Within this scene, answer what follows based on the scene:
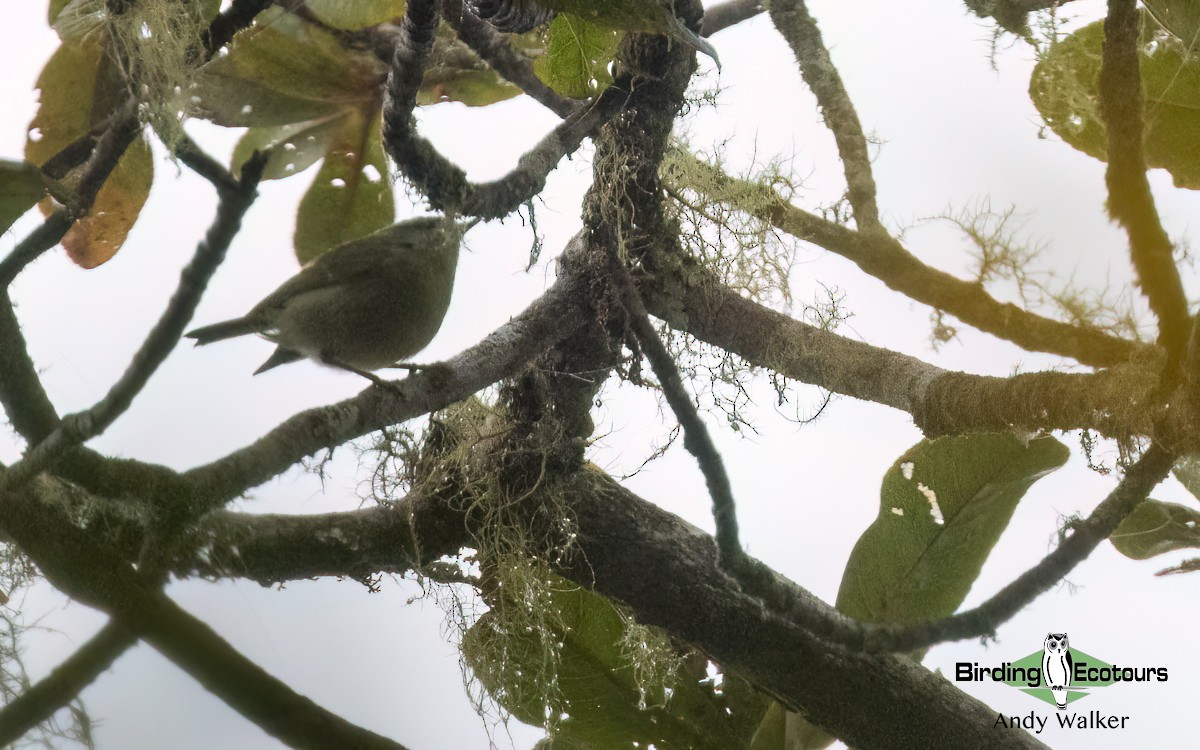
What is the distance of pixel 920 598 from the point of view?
3.25 feet

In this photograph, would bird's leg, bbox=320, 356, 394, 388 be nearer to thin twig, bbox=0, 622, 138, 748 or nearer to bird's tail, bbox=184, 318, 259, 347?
bird's tail, bbox=184, 318, 259, 347

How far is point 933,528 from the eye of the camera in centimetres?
97

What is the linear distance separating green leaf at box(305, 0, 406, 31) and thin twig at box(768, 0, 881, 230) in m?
0.49

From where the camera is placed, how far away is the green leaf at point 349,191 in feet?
3.05

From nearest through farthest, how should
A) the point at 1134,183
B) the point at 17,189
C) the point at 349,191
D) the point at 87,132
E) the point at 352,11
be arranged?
the point at 17,189 < the point at 1134,183 < the point at 87,132 < the point at 352,11 < the point at 349,191

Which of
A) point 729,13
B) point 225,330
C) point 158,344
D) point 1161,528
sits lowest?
point 158,344

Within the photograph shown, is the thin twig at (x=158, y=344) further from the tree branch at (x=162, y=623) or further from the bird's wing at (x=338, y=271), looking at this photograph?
the bird's wing at (x=338, y=271)

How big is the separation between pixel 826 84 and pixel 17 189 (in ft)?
3.01

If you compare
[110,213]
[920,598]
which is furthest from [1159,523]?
[110,213]

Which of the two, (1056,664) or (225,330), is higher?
(1056,664)

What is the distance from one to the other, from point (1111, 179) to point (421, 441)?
0.68 m

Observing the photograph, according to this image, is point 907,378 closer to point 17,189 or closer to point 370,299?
point 370,299

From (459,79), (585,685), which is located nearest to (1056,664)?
(585,685)

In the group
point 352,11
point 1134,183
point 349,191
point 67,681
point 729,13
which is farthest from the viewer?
point 729,13
